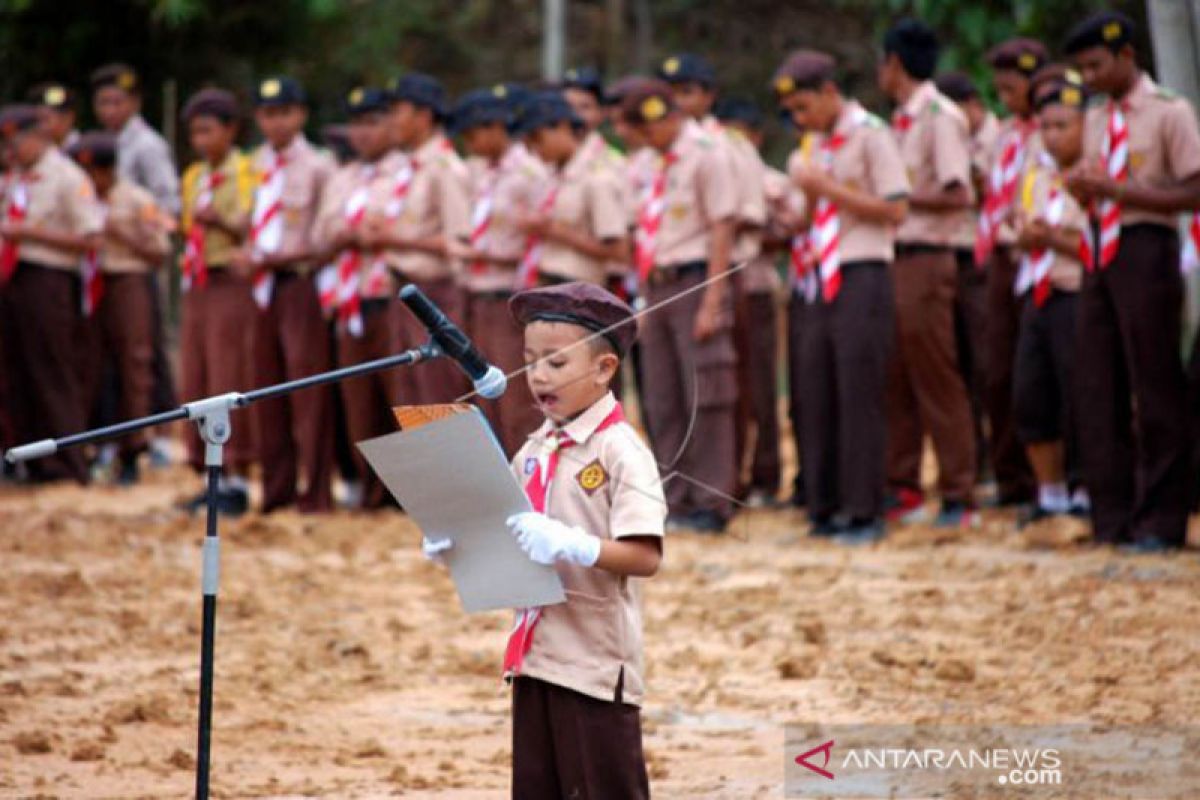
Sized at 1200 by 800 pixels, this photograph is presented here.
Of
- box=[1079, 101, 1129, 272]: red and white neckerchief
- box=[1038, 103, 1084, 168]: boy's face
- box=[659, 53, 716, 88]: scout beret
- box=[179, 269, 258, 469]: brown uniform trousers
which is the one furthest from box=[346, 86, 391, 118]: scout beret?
box=[1079, 101, 1129, 272]: red and white neckerchief

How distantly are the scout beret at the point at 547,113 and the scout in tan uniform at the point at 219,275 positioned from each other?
1687 mm

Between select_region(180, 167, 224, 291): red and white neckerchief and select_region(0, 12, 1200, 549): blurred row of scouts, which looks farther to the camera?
select_region(180, 167, 224, 291): red and white neckerchief

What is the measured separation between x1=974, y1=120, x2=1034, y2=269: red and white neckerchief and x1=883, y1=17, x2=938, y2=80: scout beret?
620 mm

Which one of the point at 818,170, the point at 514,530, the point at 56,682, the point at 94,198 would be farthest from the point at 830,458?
the point at 514,530

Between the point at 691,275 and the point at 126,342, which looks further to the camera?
the point at 126,342

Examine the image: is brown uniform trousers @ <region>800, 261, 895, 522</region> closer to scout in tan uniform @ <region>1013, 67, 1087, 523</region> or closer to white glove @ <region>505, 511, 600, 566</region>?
scout in tan uniform @ <region>1013, 67, 1087, 523</region>

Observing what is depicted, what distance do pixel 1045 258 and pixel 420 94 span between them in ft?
12.3

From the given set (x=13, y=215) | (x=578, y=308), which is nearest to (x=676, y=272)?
(x=13, y=215)

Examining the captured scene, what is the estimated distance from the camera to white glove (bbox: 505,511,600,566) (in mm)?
4465

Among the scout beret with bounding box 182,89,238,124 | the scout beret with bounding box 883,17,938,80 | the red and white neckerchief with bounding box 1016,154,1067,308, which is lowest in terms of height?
the red and white neckerchief with bounding box 1016,154,1067,308

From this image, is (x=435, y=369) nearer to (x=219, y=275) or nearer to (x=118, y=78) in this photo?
(x=219, y=275)

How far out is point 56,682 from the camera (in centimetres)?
744

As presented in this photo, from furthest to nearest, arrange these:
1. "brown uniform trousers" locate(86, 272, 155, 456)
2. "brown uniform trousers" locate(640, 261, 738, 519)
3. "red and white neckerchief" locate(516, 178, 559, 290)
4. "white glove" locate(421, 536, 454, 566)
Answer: "brown uniform trousers" locate(86, 272, 155, 456) < "red and white neckerchief" locate(516, 178, 559, 290) < "brown uniform trousers" locate(640, 261, 738, 519) < "white glove" locate(421, 536, 454, 566)

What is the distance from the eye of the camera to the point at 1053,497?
10938 mm
